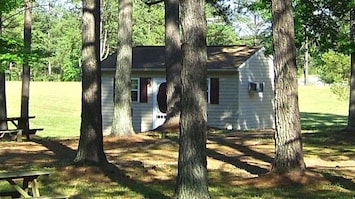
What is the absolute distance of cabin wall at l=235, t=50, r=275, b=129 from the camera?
2455 cm

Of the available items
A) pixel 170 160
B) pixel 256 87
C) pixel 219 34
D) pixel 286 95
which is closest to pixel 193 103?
pixel 286 95

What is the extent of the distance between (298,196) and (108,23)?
52.9 m

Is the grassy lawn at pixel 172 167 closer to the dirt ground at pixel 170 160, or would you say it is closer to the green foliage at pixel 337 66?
the dirt ground at pixel 170 160

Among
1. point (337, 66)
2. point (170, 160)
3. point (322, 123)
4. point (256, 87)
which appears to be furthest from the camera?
point (322, 123)

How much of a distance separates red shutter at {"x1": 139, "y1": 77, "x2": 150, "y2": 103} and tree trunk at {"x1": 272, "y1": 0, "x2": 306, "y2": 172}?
16122mm

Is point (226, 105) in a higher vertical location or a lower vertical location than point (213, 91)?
lower

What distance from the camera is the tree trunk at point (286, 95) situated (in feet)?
31.8

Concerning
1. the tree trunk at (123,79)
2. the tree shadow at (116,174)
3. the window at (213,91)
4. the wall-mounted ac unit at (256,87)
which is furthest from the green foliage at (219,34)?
the tree shadow at (116,174)

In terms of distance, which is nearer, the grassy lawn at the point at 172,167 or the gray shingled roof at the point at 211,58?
the grassy lawn at the point at 172,167

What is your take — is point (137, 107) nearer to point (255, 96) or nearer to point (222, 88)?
point (222, 88)

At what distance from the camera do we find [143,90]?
25781 mm

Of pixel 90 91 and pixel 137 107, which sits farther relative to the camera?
pixel 137 107

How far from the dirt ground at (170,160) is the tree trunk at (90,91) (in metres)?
0.34

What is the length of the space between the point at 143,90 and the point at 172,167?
14.4m
